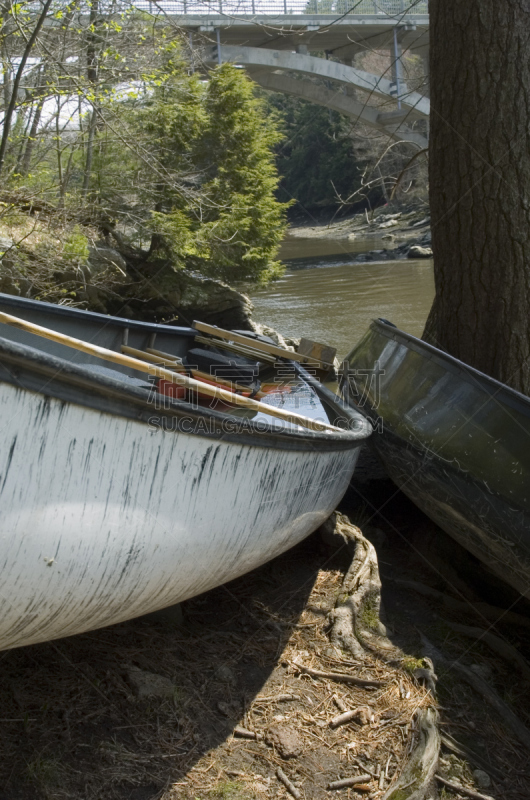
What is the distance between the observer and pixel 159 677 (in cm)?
256

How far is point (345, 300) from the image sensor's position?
14.7 meters

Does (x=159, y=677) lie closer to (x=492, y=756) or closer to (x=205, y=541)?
(x=205, y=541)

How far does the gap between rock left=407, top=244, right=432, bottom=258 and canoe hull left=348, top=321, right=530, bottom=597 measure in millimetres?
18087

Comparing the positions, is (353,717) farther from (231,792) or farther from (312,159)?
(312,159)

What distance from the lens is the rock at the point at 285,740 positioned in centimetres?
231

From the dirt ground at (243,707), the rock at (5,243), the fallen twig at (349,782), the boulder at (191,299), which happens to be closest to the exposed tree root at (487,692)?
the dirt ground at (243,707)

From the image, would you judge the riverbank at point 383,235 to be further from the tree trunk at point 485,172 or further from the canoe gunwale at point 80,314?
the tree trunk at point 485,172

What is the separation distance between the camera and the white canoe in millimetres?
1866

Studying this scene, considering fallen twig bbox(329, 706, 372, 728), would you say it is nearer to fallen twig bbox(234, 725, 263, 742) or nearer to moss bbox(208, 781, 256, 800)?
fallen twig bbox(234, 725, 263, 742)

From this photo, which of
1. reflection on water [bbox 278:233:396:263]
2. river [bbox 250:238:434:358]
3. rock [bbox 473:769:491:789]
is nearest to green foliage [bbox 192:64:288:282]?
river [bbox 250:238:434:358]

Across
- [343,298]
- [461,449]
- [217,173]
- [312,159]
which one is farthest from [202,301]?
[312,159]

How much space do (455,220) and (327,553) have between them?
2095 millimetres

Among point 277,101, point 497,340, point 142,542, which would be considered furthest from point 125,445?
point 277,101

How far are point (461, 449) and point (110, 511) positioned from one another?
5.95 ft
